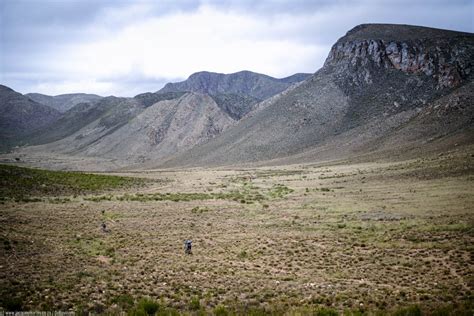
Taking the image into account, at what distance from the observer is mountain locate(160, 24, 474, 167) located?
82125mm

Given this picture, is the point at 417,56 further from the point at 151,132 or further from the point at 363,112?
the point at 151,132

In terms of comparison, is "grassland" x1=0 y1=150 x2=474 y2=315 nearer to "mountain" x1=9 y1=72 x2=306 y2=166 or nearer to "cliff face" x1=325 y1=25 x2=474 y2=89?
"cliff face" x1=325 y1=25 x2=474 y2=89

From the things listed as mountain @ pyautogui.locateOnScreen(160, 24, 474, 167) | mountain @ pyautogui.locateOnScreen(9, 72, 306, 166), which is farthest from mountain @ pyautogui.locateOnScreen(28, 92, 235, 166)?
mountain @ pyautogui.locateOnScreen(160, 24, 474, 167)

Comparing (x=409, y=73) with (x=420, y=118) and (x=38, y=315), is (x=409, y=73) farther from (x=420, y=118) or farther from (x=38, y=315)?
(x=38, y=315)

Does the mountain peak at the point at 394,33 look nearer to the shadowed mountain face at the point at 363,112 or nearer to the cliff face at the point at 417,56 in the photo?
the shadowed mountain face at the point at 363,112

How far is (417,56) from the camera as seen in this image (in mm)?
104312

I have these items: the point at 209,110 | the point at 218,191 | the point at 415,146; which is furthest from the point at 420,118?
the point at 209,110

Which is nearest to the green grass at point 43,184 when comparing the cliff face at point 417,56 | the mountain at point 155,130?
the mountain at point 155,130

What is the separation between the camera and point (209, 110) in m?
168

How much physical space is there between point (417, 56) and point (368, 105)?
2159 centimetres

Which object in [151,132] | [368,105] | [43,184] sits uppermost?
[368,105]

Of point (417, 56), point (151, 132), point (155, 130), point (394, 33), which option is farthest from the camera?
point (155, 130)

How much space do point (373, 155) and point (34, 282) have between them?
71.1 m

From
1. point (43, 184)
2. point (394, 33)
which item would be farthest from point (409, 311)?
point (394, 33)
